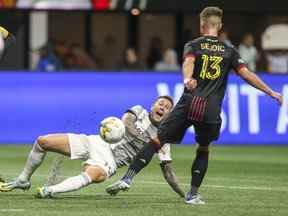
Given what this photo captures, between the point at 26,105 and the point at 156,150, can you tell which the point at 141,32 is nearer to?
the point at 26,105

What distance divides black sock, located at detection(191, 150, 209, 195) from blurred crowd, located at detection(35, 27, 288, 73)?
12.8 m

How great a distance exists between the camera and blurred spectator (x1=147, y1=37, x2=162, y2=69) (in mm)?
27656

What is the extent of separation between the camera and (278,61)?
1067 inches

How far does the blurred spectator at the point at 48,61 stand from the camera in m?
25.1

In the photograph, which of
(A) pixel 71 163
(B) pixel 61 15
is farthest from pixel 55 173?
(B) pixel 61 15

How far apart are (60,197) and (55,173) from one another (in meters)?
0.29

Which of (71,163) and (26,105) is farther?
(26,105)

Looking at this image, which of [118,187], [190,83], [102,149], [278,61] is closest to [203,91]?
[190,83]

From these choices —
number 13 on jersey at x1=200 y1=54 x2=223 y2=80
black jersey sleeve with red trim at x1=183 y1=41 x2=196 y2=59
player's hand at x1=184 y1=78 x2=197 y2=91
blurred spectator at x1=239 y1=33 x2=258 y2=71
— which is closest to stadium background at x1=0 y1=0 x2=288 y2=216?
blurred spectator at x1=239 y1=33 x2=258 y2=71

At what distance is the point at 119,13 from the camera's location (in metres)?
28.4

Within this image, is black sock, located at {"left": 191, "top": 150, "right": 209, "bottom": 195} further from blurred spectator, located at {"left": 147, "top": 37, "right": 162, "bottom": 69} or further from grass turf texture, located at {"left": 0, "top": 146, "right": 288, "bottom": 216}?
blurred spectator, located at {"left": 147, "top": 37, "right": 162, "bottom": 69}

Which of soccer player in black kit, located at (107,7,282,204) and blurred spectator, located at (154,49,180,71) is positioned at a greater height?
soccer player in black kit, located at (107,7,282,204)

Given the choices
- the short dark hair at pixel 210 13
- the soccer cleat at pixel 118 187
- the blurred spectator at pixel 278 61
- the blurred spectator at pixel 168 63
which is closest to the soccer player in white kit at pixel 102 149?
the soccer cleat at pixel 118 187

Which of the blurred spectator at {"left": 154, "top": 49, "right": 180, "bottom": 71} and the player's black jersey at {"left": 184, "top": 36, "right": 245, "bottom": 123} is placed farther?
the blurred spectator at {"left": 154, "top": 49, "right": 180, "bottom": 71}
